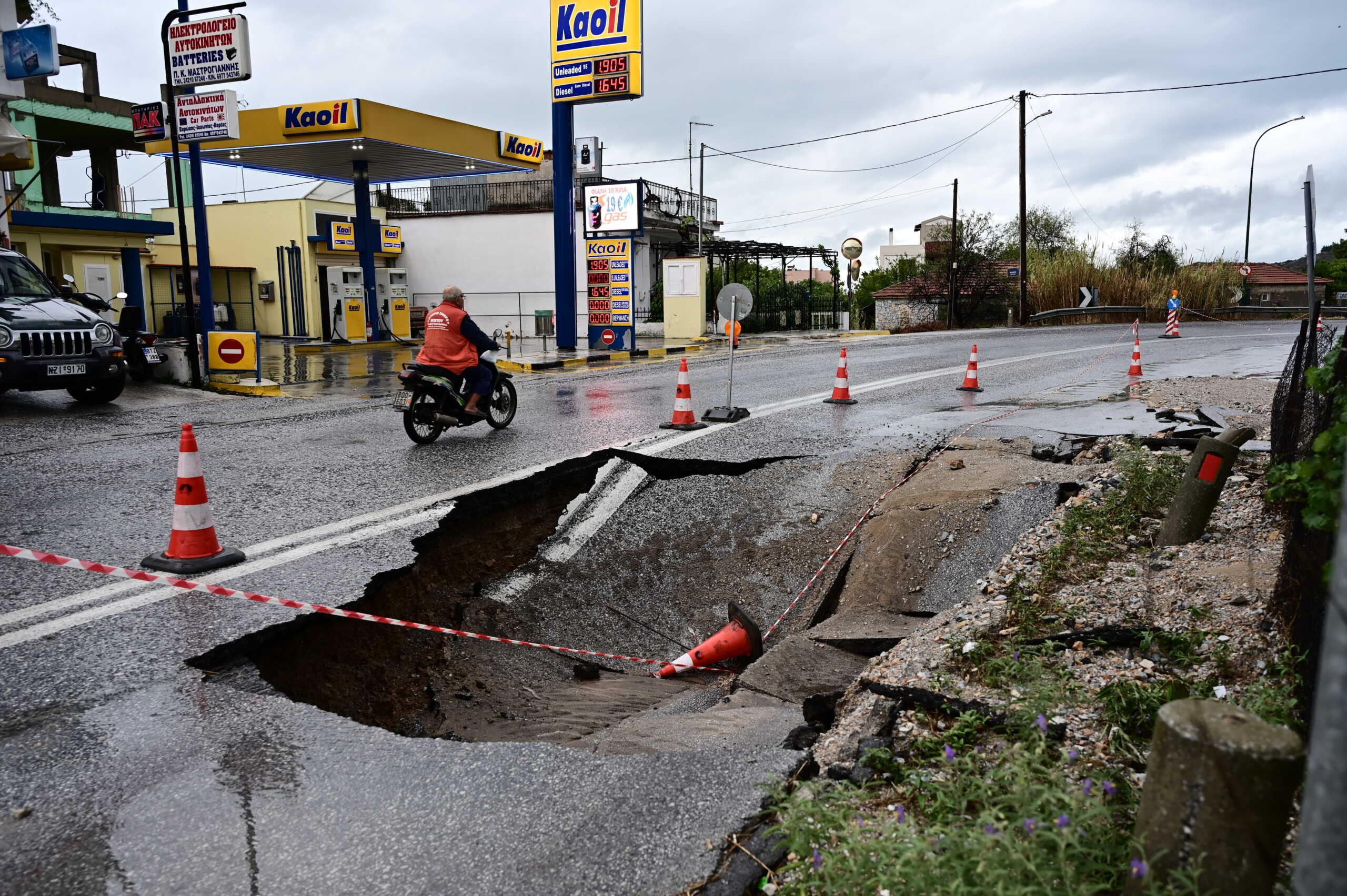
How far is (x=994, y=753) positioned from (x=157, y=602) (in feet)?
12.8

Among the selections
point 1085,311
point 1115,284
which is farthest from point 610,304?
point 1115,284

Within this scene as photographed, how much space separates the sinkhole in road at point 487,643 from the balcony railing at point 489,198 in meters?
34.4

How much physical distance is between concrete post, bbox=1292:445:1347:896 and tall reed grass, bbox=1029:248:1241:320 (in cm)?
4184

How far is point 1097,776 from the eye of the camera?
8.66ft

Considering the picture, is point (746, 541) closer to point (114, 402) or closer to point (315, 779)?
point (315, 779)

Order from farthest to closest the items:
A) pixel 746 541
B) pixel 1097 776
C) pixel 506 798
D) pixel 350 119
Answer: pixel 350 119 → pixel 746 541 → pixel 506 798 → pixel 1097 776

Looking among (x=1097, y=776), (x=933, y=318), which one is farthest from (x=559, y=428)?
(x=933, y=318)

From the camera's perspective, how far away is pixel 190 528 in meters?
5.29

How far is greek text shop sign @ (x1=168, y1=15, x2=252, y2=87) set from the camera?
1477cm

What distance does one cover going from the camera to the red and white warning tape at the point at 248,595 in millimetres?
4770

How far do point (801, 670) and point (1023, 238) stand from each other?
121 ft

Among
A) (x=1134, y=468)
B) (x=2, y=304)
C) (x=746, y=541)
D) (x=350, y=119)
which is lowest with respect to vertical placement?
(x=746, y=541)

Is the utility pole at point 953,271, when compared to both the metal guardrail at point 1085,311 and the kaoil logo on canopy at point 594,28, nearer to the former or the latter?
the metal guardrail at point 1085,311

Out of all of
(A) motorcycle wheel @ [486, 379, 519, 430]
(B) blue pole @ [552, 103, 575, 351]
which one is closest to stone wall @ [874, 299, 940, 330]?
(B) blue pole @ [552, 103, 575, 351]
